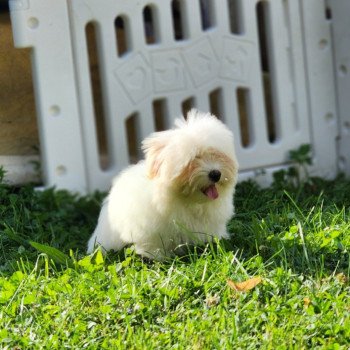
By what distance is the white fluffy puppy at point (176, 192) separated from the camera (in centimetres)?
418

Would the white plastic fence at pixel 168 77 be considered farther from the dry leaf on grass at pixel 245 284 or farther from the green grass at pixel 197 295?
the dry leaf on grass at pixel 245 284

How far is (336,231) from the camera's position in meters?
4.49

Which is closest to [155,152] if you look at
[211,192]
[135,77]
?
[211,192]

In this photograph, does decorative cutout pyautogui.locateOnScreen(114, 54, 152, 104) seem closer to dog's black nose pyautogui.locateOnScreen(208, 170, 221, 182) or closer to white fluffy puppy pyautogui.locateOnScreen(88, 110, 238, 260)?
white fluffy puppy pyautogui.locateOnScreen(88, 110, 238, 260)

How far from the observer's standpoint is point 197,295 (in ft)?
13.1

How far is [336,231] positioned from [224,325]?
1037 millimetres

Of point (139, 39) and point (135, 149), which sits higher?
point (139, 39)

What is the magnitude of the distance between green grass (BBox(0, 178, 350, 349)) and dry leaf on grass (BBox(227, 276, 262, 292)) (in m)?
0.02

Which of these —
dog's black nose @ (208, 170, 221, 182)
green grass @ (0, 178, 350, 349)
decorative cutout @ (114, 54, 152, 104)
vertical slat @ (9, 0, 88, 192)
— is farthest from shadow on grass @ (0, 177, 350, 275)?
decorative cutout @ (114, 54, 152, 104)

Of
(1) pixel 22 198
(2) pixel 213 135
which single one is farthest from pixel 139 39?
(2) pixel 213 135

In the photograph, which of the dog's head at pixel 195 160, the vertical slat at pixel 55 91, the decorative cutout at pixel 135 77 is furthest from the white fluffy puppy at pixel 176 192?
the decorative cutout at pixel 135 77

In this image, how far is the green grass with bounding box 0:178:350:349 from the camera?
364 cm

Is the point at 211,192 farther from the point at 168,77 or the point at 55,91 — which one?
the point at 168,77

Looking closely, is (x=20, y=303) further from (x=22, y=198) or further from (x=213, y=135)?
(x=22, y=198)
